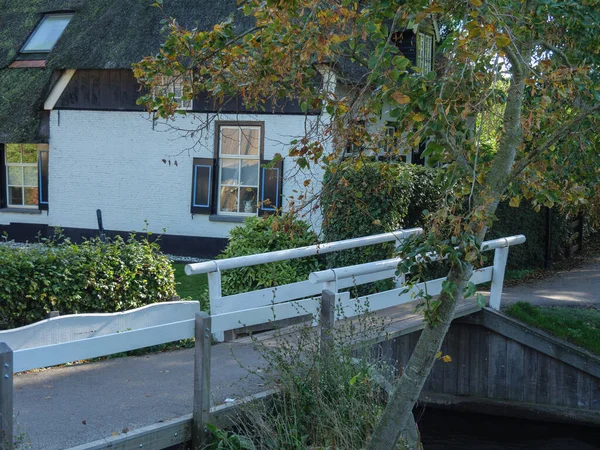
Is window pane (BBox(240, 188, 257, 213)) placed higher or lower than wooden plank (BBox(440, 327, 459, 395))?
higher

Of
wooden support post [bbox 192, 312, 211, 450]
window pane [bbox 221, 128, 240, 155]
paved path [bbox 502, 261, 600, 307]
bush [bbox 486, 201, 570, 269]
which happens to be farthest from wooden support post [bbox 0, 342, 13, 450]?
window pane [bbox 221, 128, 240, 155]

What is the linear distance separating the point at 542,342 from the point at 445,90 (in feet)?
17.7

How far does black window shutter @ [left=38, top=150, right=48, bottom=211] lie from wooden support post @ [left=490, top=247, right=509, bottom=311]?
1277 cm

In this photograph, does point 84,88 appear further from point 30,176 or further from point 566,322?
point 566,322

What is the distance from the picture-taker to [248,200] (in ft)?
57.3

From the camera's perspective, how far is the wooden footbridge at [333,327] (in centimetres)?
581

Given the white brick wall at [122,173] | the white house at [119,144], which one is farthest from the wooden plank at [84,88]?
the white brick wall at [122,173]

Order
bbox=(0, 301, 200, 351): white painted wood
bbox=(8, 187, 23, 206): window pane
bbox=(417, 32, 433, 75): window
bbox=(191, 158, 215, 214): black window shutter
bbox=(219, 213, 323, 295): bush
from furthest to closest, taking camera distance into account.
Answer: bbox=(8, 187, 23, 206): window pane
bbox=(417, 32, 433, 75): window
bbox=(191, 158, 215, 214): black window shutter
bbox=(219, 213, 323, 295): bush
bbox=(0, 301, 200, 351): white painted wood

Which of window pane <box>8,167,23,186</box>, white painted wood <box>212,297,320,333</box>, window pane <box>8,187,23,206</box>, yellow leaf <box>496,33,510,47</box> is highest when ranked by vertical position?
yellow leaf <box>496,33,510,47</box>

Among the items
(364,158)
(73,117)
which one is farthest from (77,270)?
(73,117)

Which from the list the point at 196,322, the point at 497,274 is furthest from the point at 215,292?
the point at 497,274

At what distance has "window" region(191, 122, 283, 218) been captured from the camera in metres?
17.2

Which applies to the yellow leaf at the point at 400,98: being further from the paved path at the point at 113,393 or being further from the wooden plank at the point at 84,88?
the wooden plank at the point at 84,88

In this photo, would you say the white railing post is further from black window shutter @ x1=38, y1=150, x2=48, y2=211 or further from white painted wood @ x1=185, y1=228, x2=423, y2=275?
black window shutter @ x1=38, y1=150, x2=48, y2=211
